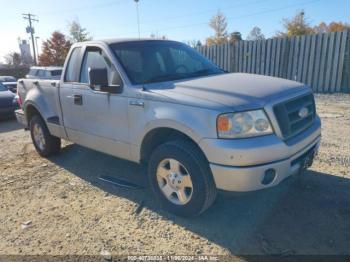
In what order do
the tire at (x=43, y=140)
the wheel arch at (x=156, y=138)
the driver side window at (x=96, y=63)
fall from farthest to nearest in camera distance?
the tire at (x=43, y=140), the driver side window at (x=96, y=63), the wheel arch at (x=156, y=138)

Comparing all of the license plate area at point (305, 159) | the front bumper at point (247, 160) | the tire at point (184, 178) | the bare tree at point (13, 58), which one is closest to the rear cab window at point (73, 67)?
the tire at point (184, 178)

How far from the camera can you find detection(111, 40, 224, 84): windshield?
3.77 metres

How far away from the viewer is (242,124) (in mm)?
2785

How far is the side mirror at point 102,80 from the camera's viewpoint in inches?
139

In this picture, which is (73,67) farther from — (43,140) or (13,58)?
(13,58)

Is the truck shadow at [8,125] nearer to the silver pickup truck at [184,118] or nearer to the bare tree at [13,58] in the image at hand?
the silver pickup truck at [184,118]

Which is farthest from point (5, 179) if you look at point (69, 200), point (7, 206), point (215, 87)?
point (215, 87)

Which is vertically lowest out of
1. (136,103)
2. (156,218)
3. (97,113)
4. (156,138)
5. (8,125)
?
(8,125)

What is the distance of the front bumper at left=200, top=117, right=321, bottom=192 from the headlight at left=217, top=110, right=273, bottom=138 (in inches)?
2.6

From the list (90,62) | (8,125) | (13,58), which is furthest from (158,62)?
(13,58)

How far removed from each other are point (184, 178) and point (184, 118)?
0.67m

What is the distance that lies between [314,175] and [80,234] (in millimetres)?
3176

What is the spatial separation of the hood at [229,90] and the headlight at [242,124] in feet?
0.24

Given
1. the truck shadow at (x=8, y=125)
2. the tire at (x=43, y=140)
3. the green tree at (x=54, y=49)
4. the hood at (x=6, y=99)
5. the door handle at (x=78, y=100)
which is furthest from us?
the green tree at (x=54, y=49)
